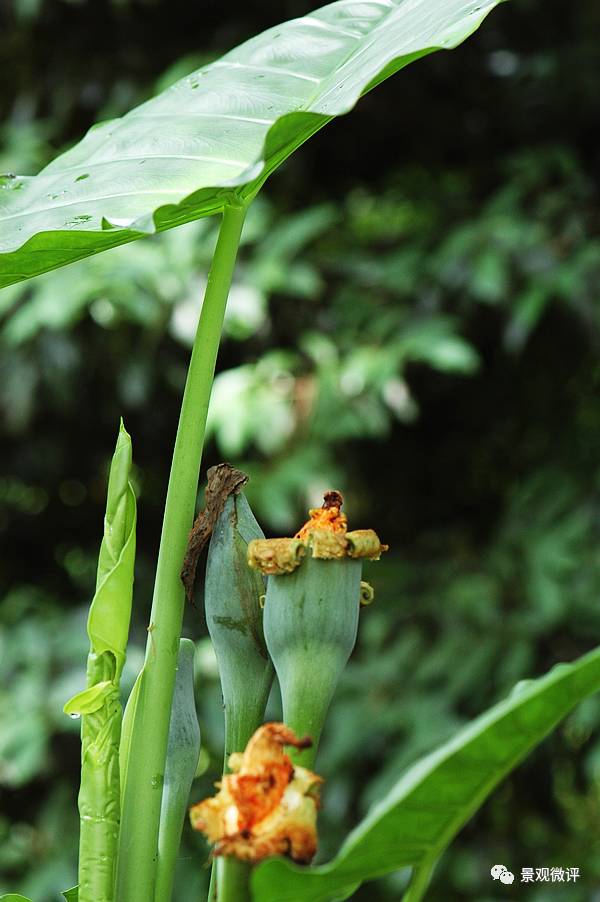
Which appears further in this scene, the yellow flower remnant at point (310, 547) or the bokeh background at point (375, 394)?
the bokeh background at point (375, 394)

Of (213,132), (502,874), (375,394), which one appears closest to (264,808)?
(213,132)

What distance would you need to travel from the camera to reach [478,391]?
1619mm

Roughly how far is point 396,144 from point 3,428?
77 cm

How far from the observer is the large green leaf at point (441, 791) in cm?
26

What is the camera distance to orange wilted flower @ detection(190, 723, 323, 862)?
28 cm

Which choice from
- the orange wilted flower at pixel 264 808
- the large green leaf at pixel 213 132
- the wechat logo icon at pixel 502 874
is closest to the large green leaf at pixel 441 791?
the orange wilted flower at pixel 264 808

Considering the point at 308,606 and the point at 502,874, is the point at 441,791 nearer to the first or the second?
the point at 308,606

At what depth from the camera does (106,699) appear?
1.08ft

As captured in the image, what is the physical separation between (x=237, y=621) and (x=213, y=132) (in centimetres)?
19

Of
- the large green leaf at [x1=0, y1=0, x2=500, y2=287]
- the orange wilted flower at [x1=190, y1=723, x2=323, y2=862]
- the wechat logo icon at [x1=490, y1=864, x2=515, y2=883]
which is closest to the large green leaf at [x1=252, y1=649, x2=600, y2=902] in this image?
the orange wilted flower at [x1=190, y1=723, x2=323, y2=862]

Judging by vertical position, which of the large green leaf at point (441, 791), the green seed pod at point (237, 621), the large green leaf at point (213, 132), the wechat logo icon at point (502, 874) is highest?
the large green leaf at point (213, 132)

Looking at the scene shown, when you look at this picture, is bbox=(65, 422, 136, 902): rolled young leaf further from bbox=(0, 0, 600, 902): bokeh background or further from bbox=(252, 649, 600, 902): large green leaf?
bbox=(0, 0, 600, 902): bokeh background

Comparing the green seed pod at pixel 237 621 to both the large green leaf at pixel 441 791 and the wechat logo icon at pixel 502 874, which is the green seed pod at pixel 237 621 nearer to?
the large green leaf at pixel 441 791

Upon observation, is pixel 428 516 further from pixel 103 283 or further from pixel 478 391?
pixel 103 283
